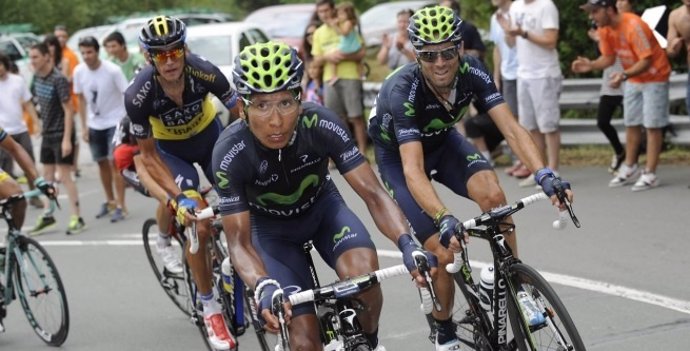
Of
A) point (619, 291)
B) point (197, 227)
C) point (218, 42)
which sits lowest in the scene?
point (218, 42)

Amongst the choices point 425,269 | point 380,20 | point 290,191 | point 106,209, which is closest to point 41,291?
point 290,191

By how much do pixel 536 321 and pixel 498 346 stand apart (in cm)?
62

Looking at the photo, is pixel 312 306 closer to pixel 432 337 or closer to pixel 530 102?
pixel 432 337

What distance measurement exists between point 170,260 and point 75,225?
488 cm

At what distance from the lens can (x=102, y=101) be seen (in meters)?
13.6

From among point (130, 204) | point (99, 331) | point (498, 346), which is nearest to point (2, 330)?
point (99, 331)

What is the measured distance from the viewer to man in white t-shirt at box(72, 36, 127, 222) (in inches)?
535

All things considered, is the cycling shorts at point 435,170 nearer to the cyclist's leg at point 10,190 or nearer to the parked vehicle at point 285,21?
the cyclist's leg at point 10,190

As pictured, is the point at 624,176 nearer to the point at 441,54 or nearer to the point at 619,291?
the point at 619,291

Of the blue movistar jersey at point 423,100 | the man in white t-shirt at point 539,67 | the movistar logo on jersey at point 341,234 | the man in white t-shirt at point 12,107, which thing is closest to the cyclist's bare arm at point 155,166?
the blue movistar jersey at point 423,100

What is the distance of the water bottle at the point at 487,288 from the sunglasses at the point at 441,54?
1.19m

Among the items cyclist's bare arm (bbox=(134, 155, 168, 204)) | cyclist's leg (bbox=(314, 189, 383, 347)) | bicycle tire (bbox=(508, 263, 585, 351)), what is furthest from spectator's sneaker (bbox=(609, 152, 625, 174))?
bicycle tire (bbox=(508, 263, 585, 351))

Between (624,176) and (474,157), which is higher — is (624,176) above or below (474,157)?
below

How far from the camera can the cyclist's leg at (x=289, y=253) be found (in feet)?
18.4
